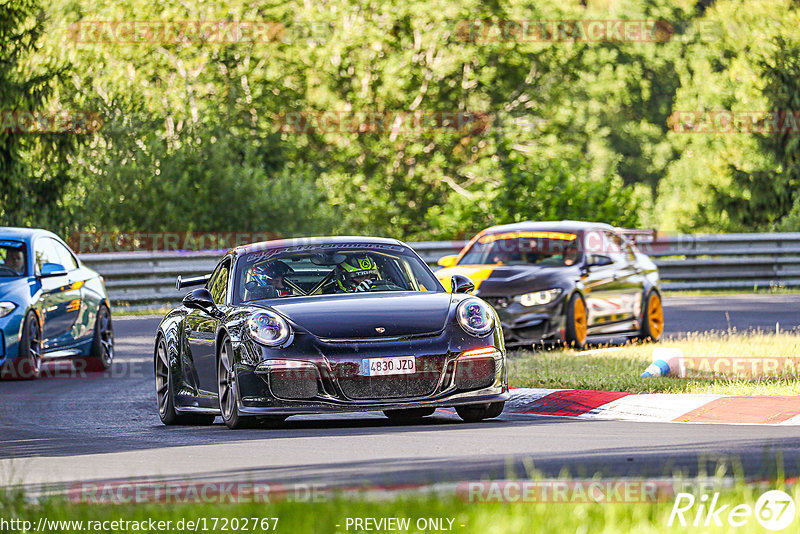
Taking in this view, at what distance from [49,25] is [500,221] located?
14.2 m

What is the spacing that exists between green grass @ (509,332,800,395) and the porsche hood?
230 cm

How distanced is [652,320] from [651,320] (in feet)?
0.12

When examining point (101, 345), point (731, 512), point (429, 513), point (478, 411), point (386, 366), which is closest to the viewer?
point (731, 512)

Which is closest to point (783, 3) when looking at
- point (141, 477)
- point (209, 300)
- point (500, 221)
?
point (500, 221)

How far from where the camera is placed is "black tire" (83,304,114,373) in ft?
54.4

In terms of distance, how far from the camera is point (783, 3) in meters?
46.9

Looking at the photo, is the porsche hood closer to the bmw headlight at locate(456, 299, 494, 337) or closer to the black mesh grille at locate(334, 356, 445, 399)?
the bmw headlight at locate(456, 299, 494, 337)

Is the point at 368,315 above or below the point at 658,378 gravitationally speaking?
above

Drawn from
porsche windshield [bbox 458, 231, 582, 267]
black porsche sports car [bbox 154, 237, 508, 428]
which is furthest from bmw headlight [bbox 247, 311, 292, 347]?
porsche windshield [bbox 458, 231, 582, 267]

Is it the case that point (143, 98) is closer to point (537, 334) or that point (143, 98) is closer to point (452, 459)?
point (537, 334)

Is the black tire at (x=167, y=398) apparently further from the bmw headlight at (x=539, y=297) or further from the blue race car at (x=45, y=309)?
the bmw headlight at (x=539, y=297)

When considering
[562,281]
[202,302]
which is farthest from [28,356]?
[562,281]

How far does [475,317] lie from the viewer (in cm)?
1058

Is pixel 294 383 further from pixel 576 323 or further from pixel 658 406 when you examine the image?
pixel 576 323
